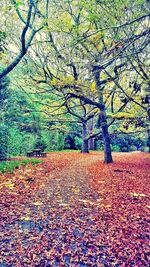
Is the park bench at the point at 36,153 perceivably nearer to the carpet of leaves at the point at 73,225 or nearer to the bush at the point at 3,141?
the bush at the point at 3,141

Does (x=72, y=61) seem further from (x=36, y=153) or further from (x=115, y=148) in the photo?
(x=115, y=148)

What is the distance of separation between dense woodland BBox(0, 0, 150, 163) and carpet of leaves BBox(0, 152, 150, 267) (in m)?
3.49

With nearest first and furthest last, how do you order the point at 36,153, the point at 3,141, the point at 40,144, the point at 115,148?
→ the point at 3,141, the point at 36,153, the point at 40,144, the point at 115,148

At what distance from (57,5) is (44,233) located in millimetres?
10714

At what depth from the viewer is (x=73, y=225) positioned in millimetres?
4766

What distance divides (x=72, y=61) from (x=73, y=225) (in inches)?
368

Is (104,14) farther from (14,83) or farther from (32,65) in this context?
(14,83)

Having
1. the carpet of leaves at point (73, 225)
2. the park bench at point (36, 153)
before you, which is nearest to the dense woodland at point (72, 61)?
the park bench at point (36, 153)

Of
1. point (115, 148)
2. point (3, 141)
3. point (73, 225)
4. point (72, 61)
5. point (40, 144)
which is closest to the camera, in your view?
point (73, 225)

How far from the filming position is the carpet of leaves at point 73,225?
3516 millimetres

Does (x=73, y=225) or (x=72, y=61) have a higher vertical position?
(x=72, y=61)

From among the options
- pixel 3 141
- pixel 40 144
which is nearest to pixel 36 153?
pixel 40 144

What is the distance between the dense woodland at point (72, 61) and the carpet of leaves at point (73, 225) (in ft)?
11.4

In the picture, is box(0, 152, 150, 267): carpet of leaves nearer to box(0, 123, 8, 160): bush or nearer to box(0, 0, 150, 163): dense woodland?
box(0, 0, 150, 163): dense woodland
